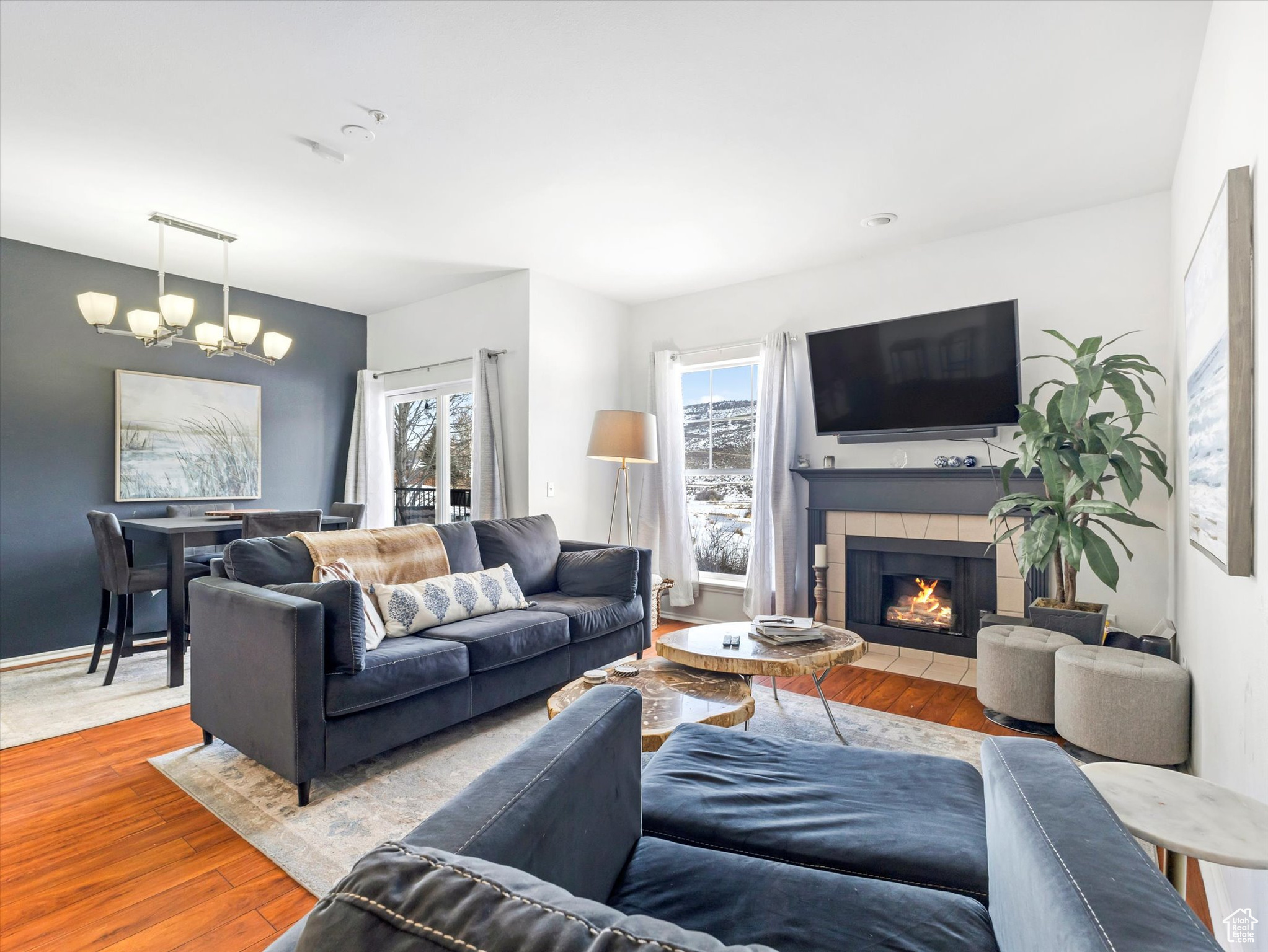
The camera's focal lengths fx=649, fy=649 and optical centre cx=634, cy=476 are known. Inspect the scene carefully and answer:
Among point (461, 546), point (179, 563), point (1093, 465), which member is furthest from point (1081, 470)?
point (179, 563)

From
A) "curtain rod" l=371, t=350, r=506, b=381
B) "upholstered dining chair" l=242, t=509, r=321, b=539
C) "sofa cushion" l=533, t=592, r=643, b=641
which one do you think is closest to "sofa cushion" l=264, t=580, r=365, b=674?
"sofa cushion" l=533, t=592, r=643, b=641

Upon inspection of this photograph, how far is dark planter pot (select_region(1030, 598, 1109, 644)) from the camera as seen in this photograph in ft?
9.86

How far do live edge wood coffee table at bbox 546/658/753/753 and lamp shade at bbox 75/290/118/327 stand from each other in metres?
3.11

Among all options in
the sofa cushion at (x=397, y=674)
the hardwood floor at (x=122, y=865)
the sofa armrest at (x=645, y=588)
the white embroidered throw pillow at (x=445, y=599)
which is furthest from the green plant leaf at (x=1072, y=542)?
the sofa cushion at (x=397, y=674)

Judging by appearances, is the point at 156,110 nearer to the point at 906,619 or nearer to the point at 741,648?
the point at 741,648

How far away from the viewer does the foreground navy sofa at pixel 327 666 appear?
2271 millimetres

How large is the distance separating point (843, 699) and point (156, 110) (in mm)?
4024

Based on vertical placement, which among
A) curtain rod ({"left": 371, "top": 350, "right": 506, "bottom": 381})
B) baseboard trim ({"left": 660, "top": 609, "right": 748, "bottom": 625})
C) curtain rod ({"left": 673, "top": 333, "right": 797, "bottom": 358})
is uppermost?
curtain rod ({"left": 673, "top": 333, "right": 797, "bottom": 358})

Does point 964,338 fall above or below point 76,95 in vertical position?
below

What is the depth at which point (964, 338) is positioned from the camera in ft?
12.1

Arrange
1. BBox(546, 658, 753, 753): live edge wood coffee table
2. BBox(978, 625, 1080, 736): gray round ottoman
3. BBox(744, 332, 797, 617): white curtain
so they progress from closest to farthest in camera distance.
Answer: BBox(546, 658, 753, 753): live edge wood coffee table, BBox(978, 625, 1080, 736): gray round ottoman, BBox(744, 332, 797, 617): white curtain

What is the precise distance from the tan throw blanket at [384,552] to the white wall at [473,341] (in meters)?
1.29

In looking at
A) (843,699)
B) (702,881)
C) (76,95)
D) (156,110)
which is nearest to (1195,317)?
(843,699)

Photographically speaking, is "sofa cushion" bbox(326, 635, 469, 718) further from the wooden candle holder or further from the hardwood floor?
the wooden candle holder
